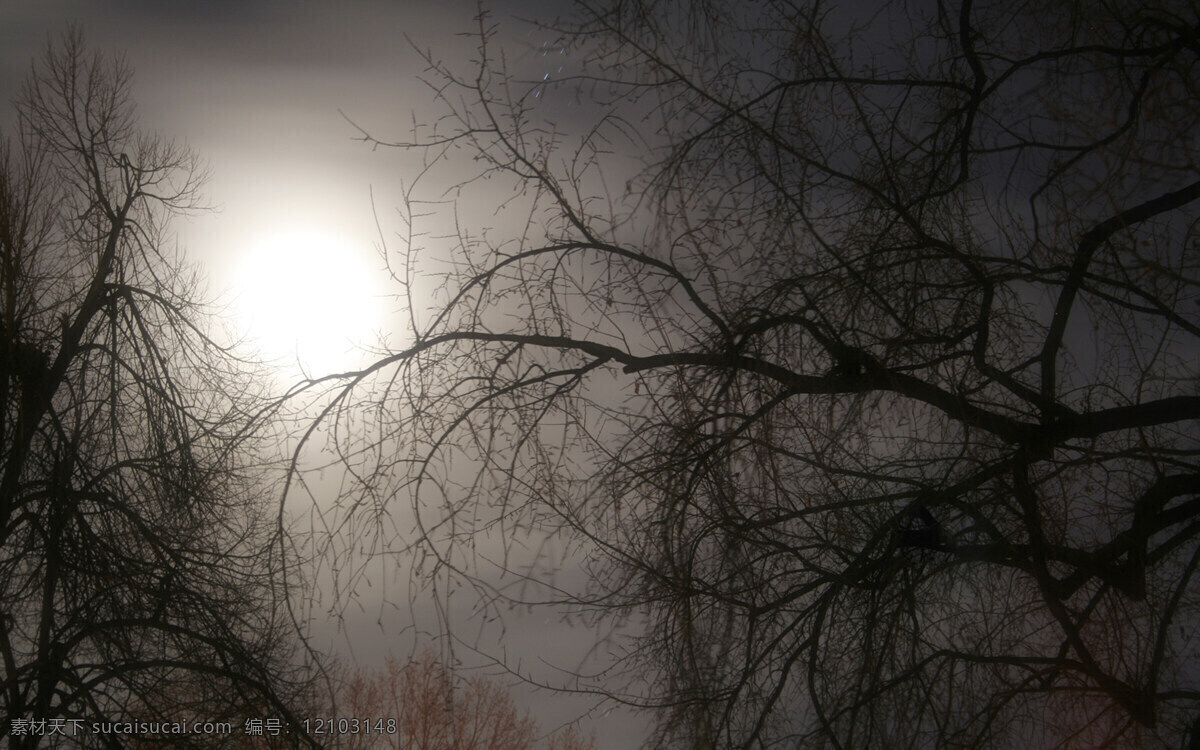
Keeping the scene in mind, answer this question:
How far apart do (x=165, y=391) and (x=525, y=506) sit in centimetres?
239

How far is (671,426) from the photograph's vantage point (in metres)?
2.12

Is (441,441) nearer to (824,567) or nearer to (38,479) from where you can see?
(824,567)

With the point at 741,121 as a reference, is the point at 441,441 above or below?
below

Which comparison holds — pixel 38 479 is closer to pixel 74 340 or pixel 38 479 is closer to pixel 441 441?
pixel 74 340

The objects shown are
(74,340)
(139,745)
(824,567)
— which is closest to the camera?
(824,567)

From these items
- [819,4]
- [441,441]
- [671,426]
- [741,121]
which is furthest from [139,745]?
[819,4]

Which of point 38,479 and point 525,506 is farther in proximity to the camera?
point 38,479

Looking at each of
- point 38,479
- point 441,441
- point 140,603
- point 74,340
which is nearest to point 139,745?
point 140,603

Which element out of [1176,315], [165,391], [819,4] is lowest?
[1176,315]

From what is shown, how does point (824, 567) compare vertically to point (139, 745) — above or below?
above

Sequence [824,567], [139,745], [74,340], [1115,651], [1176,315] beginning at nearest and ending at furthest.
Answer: [1176,315] → [1115,651] → [824,567] → [139,745] → [74,340]

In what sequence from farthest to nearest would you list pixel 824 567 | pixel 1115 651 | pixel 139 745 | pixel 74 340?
pixel 74 340
pixel 139 745
pixel 824 567
pixel 1115 651

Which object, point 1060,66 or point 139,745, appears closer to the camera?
point 1060,66

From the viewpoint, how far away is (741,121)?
238cm
